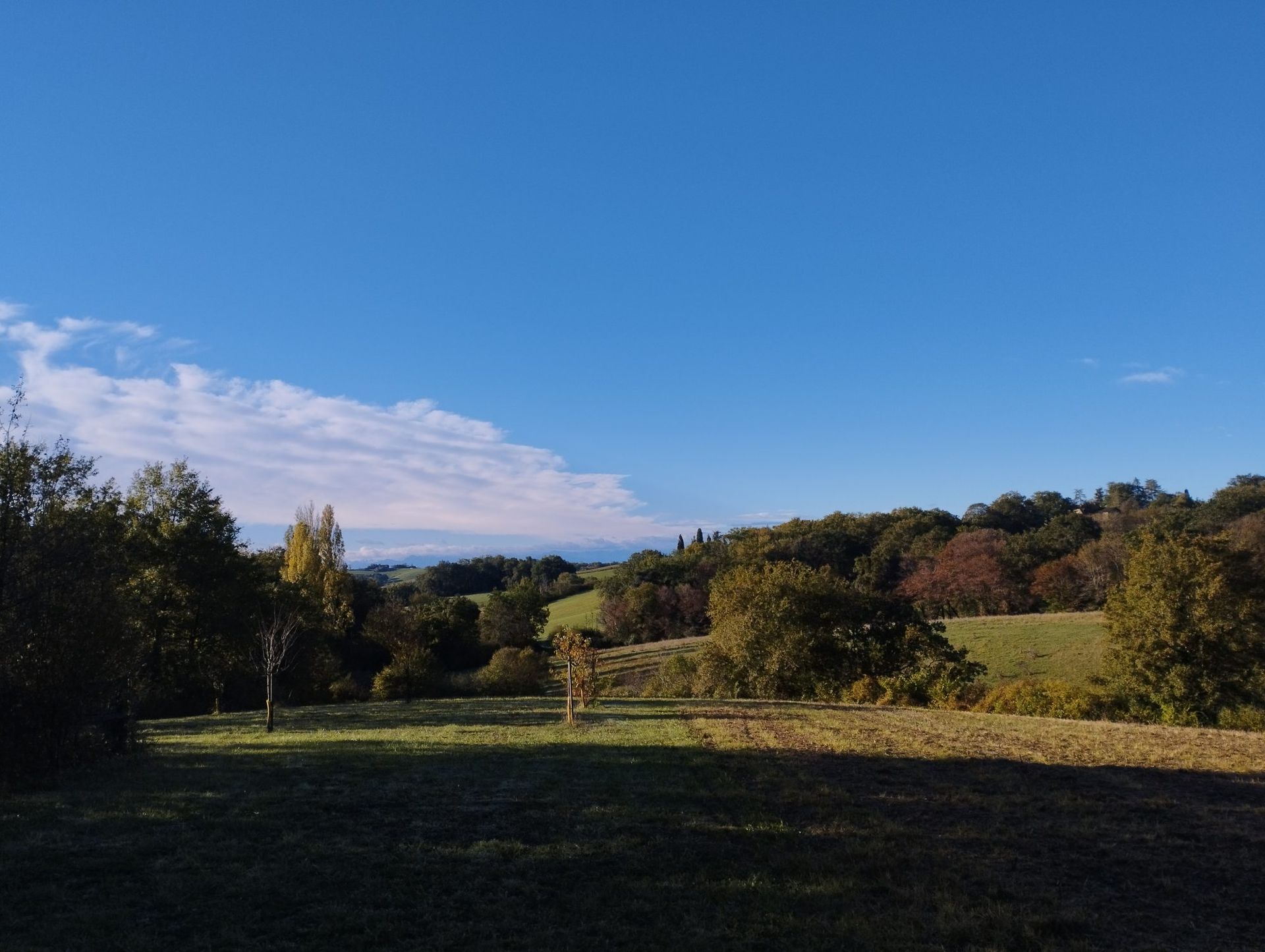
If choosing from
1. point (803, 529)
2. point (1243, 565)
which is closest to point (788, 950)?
point (1243, 565)

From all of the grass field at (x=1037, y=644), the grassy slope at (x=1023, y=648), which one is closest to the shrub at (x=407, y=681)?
the grassy slope at (x=1023, y=648)

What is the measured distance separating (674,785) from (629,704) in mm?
16824

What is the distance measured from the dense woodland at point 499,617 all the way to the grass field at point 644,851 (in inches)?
98.0

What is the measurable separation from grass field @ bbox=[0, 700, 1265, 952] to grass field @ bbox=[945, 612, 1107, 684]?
23455 millimetres

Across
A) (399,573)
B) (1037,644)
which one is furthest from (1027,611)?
(399,573)

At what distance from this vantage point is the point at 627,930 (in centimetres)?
529

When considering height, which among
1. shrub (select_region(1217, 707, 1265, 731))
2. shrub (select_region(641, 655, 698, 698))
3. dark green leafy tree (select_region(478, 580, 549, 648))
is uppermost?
dark green leafy tree (select_region(478, 580, 549, 648))

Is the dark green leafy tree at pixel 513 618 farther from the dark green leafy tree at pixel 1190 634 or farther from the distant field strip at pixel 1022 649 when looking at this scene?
the dark green leafy tree at pixel 1190 634

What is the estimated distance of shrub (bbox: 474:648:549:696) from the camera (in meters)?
35.7

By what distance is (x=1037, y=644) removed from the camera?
3978 centimetres

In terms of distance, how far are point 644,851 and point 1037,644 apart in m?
39.6

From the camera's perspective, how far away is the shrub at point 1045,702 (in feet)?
79.0

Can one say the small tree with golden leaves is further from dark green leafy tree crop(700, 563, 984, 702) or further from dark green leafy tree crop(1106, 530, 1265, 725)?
dark green leafy tree crop(1106, 530, 1265, 725)

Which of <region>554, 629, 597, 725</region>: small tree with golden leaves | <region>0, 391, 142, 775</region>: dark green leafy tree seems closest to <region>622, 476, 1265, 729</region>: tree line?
<region>554, 629, 597, 725</region>: small tree with golden leaves
